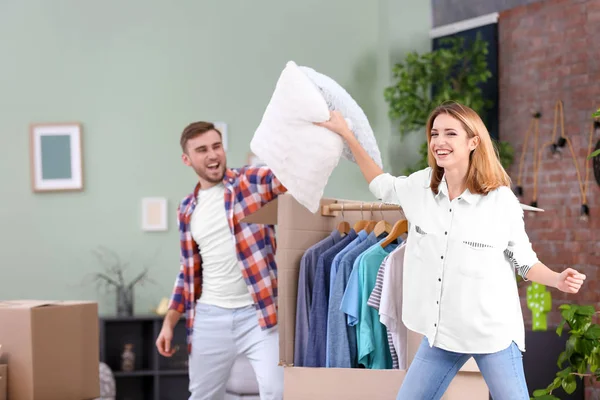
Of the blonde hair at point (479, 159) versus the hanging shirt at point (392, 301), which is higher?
the blonde hair at point (479, 159)

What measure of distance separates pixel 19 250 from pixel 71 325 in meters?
2.19

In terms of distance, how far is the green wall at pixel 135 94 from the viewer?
217 inches

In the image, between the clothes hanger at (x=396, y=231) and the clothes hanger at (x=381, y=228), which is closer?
the clothes hanger at (x=396, y=231)

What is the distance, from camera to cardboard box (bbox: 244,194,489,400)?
2672mm

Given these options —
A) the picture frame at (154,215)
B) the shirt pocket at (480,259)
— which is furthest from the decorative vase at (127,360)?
the shirt pocket at (480,259)

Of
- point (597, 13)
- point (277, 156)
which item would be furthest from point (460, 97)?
point (277, 156)

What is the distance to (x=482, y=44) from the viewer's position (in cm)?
513

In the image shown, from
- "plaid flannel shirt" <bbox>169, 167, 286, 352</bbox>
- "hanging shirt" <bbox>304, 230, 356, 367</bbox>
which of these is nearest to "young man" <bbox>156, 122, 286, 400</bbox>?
"plaid flannel shirt" <bbox>169, 167, 286, 352</bbox>

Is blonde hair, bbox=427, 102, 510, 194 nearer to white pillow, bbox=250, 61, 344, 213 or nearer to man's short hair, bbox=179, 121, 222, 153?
white pillow, bbox=250, 61, 344, 213

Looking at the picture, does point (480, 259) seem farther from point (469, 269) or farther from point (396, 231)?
point (396, 231)

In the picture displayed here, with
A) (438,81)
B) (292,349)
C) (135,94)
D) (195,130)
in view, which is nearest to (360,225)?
(292,349)

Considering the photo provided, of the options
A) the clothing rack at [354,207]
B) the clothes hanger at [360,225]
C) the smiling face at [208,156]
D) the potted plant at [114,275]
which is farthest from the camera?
the potted plant at [114,275]

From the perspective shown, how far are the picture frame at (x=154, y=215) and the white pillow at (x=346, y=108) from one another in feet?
10.2

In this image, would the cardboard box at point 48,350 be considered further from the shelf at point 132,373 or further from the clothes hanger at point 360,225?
the shelf at point 132,373
